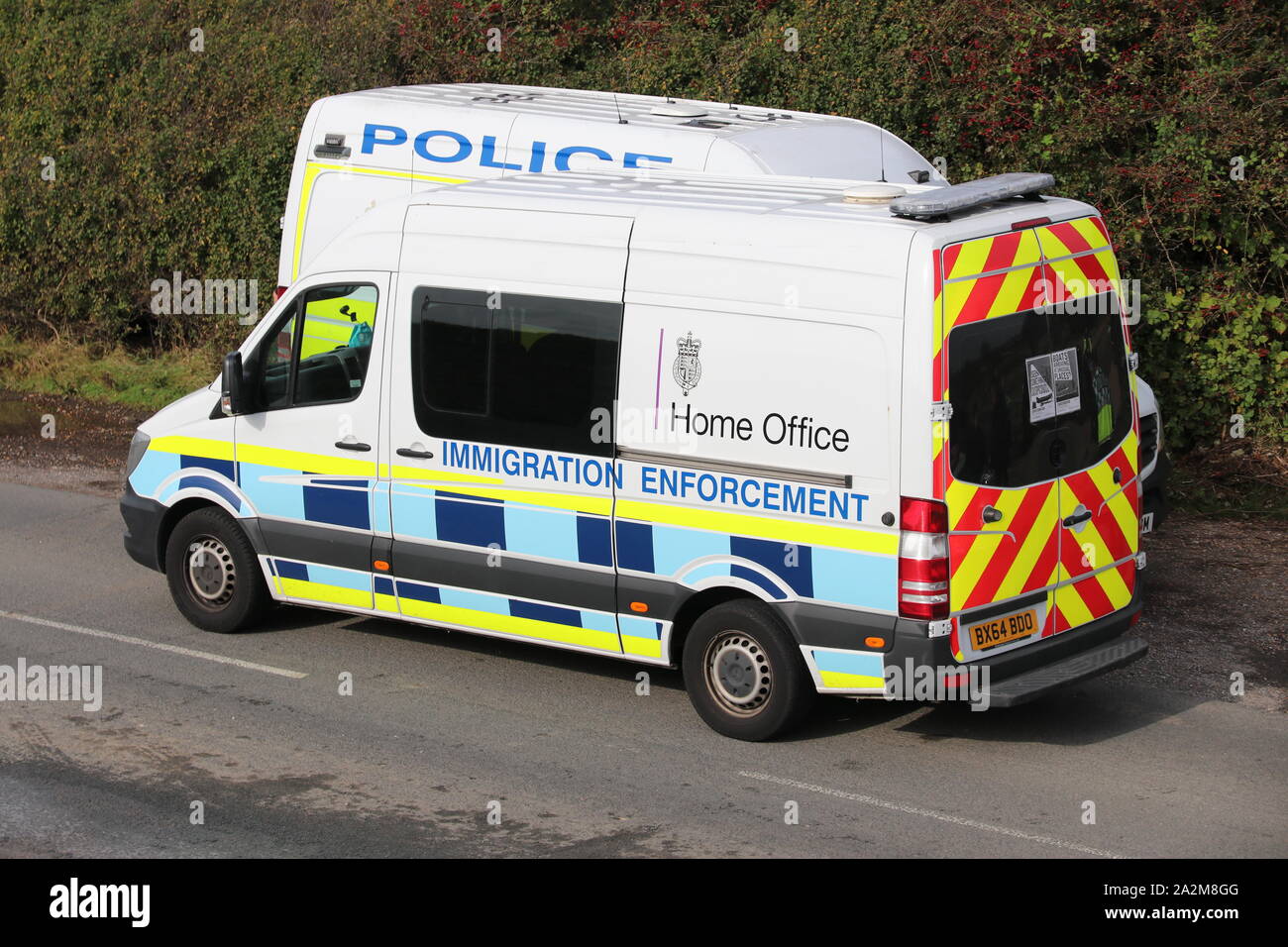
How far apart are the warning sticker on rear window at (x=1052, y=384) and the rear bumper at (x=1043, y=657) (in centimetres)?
107

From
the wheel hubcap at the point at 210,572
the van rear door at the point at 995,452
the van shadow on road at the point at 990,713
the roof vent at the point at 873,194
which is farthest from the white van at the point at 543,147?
the van rear door at the point at 995,452

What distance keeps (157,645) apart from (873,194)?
15.8 ft

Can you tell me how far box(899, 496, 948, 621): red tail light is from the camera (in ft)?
23.0

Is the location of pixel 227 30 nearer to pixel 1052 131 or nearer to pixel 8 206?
pixel 8 206

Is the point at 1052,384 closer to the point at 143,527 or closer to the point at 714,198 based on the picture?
the point at 714,198

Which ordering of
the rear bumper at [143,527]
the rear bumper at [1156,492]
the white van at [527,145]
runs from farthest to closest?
the white van at [527,145] → the rear bumper at [1156,492] → the rear bumper at [143,527]

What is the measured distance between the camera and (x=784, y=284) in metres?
7.32

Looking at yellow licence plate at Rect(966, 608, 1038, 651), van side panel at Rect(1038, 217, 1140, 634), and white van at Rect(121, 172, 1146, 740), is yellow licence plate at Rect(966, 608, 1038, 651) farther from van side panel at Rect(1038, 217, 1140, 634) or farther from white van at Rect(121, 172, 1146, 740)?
van side panel at Rect(1038, 217, 1140, 634)

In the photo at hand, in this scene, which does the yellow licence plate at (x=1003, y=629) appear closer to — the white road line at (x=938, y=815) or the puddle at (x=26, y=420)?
the white road line at (x=938, y=815)

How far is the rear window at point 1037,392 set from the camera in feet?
23.2

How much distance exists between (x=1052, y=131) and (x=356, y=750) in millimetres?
8593
